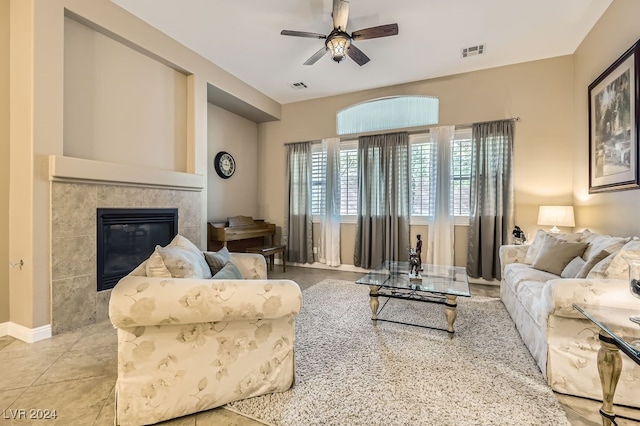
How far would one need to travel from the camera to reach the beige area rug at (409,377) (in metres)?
1.52

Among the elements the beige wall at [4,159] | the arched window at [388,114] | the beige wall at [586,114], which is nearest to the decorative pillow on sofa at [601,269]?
the beige wall at [586,114]

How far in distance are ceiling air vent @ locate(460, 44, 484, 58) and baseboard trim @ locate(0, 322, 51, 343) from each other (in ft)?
17.6

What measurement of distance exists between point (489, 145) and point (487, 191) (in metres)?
0.66

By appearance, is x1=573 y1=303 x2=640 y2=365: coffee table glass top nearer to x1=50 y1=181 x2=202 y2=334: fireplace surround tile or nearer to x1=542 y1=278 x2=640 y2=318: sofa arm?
x1=542 y1=278 x2=640 y2=318: sofa arm

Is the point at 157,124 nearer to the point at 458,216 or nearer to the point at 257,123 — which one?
the point at 257,123

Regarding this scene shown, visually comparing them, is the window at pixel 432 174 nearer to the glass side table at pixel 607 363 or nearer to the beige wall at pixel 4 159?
the glass side table at pixel 607 363

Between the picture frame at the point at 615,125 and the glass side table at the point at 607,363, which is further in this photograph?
the picture frame at the point at 615,125

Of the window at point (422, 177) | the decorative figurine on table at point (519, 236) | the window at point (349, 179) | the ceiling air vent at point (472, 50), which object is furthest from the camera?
the window at point (349, 179)

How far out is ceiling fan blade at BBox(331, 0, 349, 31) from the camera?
259cm

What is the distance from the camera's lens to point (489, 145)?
411cm

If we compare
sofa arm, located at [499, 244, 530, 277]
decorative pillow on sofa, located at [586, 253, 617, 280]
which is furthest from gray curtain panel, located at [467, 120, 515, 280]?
decorative pillow on sofa, located at [586, 253, 617, 280]

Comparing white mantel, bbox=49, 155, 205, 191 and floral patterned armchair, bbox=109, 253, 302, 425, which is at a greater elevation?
white mantel, bbox=49, 155, 205, 191

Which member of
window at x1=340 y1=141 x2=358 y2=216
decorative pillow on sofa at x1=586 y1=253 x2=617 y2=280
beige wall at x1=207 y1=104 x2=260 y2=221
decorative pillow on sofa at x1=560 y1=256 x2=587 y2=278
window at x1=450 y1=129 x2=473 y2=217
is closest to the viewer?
decorative pillow on sofa at x1=586 y1=253 x2=617 y2=280

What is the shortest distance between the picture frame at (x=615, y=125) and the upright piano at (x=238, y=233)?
4.60 metres
